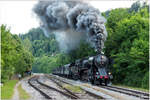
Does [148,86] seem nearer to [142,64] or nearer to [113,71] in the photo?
[142,64]

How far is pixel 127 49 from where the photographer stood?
74.4ft

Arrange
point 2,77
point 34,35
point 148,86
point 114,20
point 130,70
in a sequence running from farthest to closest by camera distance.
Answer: point 34,35
point 114,20
point 130,70
point 148,86
point 2,77

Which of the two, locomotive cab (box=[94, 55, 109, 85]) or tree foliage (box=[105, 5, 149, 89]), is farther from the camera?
tree foliage (box=[105, 5, 149, 89])

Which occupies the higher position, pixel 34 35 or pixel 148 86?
pixel 34 35

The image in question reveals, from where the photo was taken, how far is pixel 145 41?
20375 millimetres

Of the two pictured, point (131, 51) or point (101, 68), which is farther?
point (131, 51)

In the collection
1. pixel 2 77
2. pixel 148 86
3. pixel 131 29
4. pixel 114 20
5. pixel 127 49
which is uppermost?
pixel 114 20

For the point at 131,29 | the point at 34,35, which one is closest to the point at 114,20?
the point at 131,29

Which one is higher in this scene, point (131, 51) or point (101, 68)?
point (131, 51)

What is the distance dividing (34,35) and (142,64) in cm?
11225

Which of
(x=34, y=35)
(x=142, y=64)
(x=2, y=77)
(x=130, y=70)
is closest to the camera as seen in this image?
(x=2, y=77)

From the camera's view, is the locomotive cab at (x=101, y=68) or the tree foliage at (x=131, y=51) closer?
the locomotive cab at (x=101, y=68)

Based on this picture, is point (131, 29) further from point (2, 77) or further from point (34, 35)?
point (34, 35)

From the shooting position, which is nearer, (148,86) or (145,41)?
(148,86)
